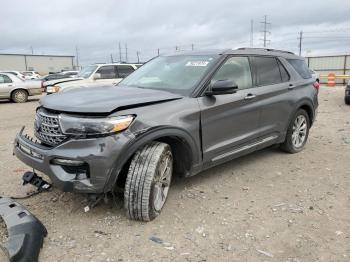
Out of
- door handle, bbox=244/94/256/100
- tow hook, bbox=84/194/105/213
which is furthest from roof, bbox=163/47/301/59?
tow hook, bbox=84/194/105/213

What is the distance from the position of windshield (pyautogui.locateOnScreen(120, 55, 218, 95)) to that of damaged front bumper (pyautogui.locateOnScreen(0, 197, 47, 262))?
2.02 metres

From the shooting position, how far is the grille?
139 inches

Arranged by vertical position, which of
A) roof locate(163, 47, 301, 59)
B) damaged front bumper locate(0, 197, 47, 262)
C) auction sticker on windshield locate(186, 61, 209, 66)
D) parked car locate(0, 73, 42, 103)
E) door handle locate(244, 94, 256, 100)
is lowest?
damaged front bumper locate(0, 197, 47, 262)

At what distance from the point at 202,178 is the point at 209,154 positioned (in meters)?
0.75

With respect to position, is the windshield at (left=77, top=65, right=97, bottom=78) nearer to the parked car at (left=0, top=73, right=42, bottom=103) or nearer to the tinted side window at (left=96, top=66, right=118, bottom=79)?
the tinted side window at (left=96, top=66, right=118, bottom=79)

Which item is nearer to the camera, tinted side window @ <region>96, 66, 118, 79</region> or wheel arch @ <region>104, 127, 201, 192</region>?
wheel arch @ <region>104, 127, 201, 192</region>

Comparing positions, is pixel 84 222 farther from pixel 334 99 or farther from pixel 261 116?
pixel 334 99

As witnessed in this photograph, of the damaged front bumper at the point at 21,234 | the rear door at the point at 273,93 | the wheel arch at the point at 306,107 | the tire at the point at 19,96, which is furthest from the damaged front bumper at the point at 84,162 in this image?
the tire at the point at 19,96

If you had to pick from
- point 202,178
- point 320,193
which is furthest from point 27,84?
point 320,193

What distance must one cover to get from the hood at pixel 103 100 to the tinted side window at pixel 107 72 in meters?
9.58

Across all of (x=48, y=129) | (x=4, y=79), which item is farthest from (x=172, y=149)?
(x=4, y=79)

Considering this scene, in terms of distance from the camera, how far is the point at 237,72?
4.85 meters

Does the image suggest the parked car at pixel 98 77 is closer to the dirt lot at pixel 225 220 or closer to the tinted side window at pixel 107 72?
the tinted side window at pixel 107 72

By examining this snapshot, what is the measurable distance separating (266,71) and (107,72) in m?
9.23
